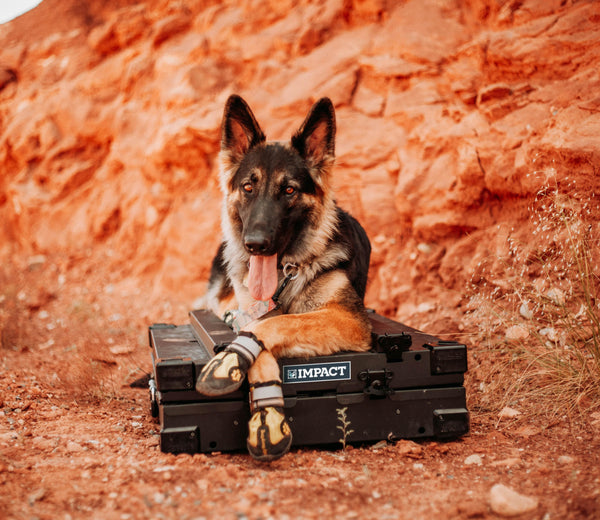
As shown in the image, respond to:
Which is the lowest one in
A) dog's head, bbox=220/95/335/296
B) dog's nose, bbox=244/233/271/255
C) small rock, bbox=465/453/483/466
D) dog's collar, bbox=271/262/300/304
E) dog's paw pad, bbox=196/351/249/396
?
small rock, bbox=465/453/483/466

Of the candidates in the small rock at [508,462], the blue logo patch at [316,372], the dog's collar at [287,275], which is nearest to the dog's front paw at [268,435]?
the blue logo patch at [316,372]

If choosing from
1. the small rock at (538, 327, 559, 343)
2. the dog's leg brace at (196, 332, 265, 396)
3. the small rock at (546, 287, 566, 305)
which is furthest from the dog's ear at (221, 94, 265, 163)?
the small rock at (538, 327, 559, 343)

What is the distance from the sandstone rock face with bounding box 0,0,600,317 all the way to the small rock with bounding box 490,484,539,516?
282cm

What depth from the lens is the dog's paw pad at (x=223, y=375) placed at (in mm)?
2859

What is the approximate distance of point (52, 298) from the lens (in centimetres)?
907

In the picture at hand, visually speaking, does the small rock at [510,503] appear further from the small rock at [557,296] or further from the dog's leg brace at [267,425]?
the small rock at [557,296]

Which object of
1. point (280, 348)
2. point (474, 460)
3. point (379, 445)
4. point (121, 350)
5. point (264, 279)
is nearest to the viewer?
point (474, 460)

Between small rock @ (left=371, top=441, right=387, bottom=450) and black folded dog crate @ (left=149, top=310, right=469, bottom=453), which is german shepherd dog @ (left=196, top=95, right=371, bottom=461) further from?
small rock @ (left=371, top=441, right=387, bottom=450)

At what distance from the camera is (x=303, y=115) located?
791 centimetres

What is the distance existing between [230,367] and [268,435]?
0.44m

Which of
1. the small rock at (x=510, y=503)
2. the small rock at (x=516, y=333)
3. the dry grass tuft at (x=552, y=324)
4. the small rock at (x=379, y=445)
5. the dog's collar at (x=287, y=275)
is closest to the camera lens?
the small rock at (x=510, y=503)

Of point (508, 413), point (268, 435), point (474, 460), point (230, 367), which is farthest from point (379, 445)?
point (230, 367)

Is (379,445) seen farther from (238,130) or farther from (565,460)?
(238,130)

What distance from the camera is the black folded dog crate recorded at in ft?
10.3
